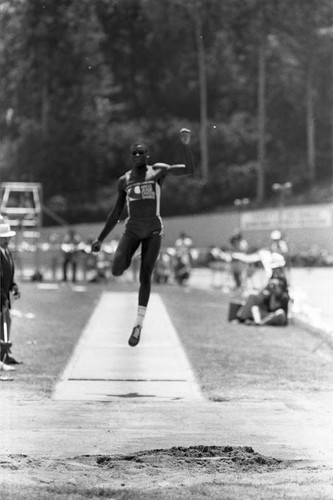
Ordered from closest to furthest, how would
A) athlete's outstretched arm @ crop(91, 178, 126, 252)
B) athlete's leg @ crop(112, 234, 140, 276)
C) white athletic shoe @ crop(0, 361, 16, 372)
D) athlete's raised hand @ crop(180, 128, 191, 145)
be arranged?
athlete's raised hand @ crop(180, 128, 191, 145)
athlete's outstretched arm @ crop(91, 178, 126, 252)
athlete's leg @ crop(112, 234, 140, 276)
white athletic shoe @ crop(0, 361, 16, 372)

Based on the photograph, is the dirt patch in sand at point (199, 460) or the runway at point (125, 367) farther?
the runway at point (125, 367)

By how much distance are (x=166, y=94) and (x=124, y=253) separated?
27199mm

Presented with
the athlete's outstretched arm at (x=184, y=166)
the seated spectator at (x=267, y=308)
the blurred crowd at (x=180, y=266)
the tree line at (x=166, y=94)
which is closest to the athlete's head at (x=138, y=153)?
the athlete's outstretched arm at (x=184, y=166)

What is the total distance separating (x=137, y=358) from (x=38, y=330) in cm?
799

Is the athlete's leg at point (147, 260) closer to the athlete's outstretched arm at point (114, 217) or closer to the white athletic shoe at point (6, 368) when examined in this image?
the athlete's outstretched arm at point (114, 217)

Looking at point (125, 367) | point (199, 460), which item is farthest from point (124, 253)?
point (125, 367)

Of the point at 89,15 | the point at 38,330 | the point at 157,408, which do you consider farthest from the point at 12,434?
the point at 38,330

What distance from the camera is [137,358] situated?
2305 cm

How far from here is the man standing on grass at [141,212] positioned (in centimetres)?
1263

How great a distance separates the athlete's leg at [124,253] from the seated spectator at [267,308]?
16067mm

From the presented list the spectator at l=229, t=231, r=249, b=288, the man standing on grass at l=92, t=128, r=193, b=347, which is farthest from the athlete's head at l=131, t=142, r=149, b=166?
the spectator at l=229, t=231, r=249, b=288

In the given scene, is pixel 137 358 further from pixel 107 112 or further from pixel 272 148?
pixel 272 148

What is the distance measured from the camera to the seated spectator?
29969 mm

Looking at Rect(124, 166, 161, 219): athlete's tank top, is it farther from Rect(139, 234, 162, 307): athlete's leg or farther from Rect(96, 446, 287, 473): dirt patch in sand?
Rect(96, 446, 287, 473): dirt patch in sand
